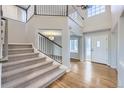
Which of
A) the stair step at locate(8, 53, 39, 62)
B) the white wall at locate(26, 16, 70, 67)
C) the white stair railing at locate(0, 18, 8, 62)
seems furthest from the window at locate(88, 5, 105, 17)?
the white stair railing at locate(0, 18, 8, 62)

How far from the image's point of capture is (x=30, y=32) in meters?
5.89

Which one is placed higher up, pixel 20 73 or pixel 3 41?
pixel 3 41

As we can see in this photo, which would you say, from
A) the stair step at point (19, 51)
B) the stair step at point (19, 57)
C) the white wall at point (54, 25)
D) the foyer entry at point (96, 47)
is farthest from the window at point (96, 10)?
the stair step at point (19, 57)

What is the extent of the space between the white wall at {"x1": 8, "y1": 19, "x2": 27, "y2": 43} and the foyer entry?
4313mm

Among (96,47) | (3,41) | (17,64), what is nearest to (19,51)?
(17,64)

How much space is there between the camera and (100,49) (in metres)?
8.17

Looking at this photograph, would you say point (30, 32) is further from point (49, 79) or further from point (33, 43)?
point (49, 79)

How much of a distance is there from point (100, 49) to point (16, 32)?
4969 millimetres

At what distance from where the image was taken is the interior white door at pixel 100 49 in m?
7.73

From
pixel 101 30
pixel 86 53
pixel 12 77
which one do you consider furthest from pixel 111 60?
pixel 12 77

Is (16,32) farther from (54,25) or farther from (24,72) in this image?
(24,72)

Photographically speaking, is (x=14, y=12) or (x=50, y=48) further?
(x=14, y=12)

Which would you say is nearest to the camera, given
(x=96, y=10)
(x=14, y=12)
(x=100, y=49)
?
(x=14, y=12)
